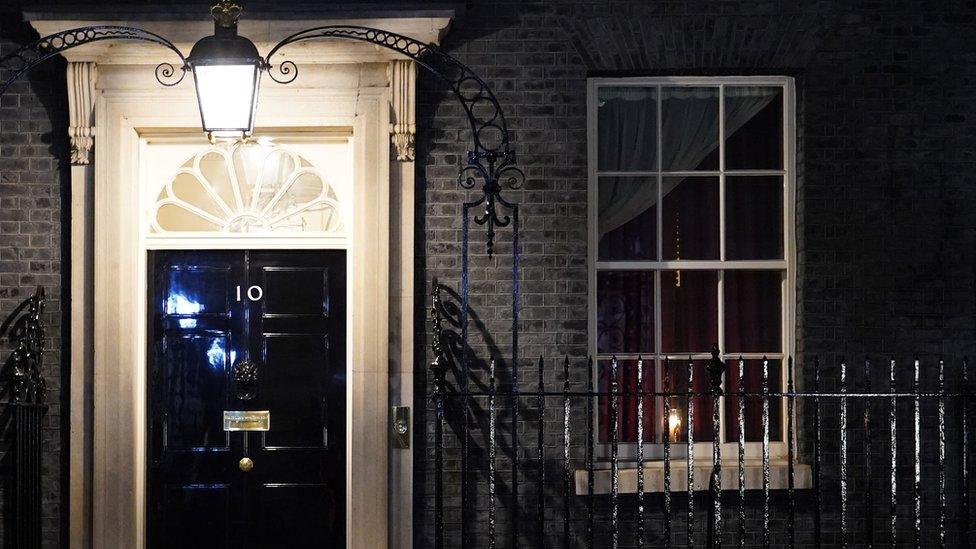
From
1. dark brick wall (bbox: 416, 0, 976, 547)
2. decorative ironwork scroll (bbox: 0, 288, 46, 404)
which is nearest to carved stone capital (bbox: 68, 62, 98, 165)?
decorative ironwork scroll (bbox: 0, 288, 46, 404)

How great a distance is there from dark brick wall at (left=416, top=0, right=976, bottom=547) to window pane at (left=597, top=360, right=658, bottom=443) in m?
0.33

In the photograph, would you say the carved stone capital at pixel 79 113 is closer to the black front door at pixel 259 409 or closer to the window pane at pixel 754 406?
the black front door at pixel 259 409

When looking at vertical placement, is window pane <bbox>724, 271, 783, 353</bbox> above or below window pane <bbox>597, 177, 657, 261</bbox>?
below

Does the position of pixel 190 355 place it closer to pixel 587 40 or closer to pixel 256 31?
pixel 256 31

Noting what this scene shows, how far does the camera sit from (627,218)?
6941 mm

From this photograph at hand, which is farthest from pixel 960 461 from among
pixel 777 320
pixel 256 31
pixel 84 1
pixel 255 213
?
pixel 84 1

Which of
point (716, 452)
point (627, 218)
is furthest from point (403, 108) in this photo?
point (716, 452)

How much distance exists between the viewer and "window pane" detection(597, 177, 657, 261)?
6938 mm

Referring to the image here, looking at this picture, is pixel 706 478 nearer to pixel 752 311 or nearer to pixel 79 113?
pixel 752 311

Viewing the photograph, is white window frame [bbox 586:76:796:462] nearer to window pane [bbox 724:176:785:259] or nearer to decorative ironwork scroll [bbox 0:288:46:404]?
window pane [bbox 724:176:785:259]

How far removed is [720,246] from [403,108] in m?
2.32

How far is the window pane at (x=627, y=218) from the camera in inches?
273

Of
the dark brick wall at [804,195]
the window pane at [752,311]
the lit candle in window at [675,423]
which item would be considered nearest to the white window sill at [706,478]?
the dark brick wall at [804,195]

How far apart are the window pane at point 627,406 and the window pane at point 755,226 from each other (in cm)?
100
